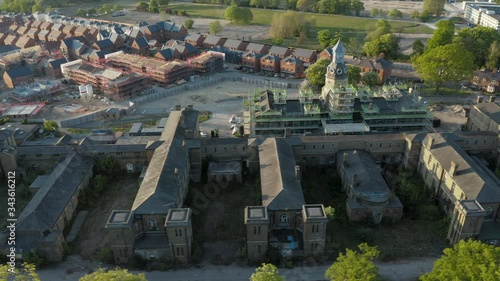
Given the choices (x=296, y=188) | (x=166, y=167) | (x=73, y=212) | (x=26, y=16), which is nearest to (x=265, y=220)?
(x=296, y=188)

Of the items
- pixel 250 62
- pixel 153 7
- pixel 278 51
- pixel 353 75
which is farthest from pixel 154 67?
pixel 153 7

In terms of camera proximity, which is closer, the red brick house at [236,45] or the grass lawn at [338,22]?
the red brick house at [236,45]

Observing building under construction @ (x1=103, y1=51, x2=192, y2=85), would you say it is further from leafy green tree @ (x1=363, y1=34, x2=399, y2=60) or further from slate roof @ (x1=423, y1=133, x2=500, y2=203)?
slate roof @ (x1=423, y1=133, x2=500, y2=203)

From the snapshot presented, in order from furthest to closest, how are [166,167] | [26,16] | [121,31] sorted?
[26,16] → [121,31] → [166,167]

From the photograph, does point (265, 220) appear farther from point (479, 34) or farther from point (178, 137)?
point (479, 34)

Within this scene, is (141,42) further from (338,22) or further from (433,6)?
(433,6)

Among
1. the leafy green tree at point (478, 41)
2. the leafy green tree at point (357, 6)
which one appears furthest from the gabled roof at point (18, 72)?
the leafy green tree at point (357, 6)

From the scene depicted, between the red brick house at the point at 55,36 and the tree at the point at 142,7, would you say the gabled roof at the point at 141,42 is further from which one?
the tree at the point at 142,7
